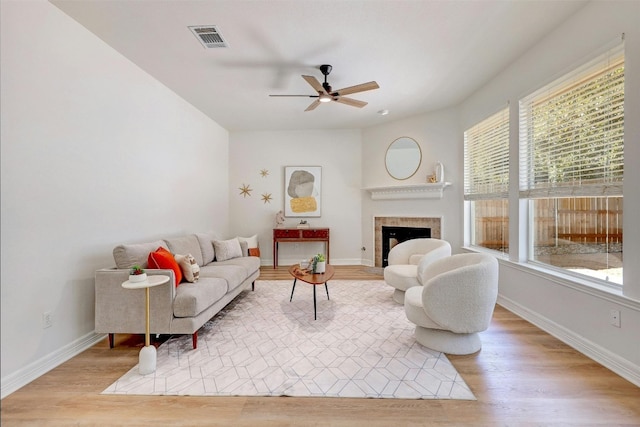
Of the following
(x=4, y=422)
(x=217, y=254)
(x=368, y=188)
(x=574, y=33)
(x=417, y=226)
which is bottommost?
(x=4, y=422)

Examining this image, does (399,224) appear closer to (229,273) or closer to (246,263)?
(246,263)

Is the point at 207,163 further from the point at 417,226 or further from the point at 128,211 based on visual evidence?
the point at 417,226

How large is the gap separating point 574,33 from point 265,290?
4.48 m

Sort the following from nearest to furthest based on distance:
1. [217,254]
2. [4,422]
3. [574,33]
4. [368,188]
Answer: [4,422]
[574,33]
[217,254]
[368,188]

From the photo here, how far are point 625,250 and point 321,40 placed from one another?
308 cm

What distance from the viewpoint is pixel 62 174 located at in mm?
2246

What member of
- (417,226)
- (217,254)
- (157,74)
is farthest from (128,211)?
(417,226)

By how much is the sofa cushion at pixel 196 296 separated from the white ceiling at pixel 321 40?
2.38 metres

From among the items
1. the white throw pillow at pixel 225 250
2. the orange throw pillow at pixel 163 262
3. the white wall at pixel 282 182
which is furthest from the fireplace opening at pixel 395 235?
the orange throw pillow at pixel 163 262

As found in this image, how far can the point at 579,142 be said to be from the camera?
96.3 inches

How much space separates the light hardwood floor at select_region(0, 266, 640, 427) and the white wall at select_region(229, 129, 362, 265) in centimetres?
389

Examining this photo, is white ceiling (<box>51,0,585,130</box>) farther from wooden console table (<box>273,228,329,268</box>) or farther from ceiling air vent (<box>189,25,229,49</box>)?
wooden console table (<box>273,228,329,268</box>)

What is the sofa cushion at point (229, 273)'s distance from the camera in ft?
9.92

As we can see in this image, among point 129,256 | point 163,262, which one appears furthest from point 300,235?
point 129,256
